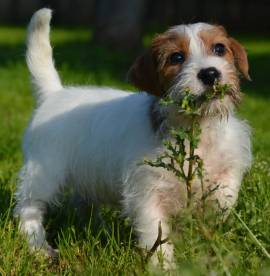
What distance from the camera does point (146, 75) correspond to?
4.79 m

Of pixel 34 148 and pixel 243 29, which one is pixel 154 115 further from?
pixel 243 29

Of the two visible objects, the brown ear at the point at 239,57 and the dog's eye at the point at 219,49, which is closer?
the dog's eye at the point at 219,49

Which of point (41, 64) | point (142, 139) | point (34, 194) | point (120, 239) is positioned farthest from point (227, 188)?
point (41, 64)

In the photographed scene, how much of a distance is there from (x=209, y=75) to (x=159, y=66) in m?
0.57

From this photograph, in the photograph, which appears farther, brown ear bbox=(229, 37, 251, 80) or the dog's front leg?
brown ear bbox=(229, 37, 251, 80)

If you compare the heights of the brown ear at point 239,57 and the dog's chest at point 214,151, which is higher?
the brown ear at point 239,57

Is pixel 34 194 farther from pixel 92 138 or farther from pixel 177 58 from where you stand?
pixel 177 58

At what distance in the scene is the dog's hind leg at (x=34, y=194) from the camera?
5410 mm

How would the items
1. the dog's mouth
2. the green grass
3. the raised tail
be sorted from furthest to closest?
the raised tail < the dog's mouth < the green grass

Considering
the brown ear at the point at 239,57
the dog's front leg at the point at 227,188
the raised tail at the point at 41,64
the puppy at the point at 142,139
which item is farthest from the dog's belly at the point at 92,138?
the brown ear at the point at 239,57

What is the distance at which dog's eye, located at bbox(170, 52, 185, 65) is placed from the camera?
4625 mm

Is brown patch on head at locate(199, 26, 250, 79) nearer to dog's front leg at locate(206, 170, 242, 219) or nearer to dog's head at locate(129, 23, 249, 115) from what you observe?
dog's head at locate(129, 23, 249, 115)

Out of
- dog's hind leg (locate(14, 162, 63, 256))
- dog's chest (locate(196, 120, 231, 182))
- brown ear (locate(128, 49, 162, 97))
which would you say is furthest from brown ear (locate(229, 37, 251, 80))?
dog's hind leg (locate(14, 162, 63, 256))

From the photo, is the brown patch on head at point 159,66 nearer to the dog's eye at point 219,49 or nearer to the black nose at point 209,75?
the dog's eye at point 219,49
